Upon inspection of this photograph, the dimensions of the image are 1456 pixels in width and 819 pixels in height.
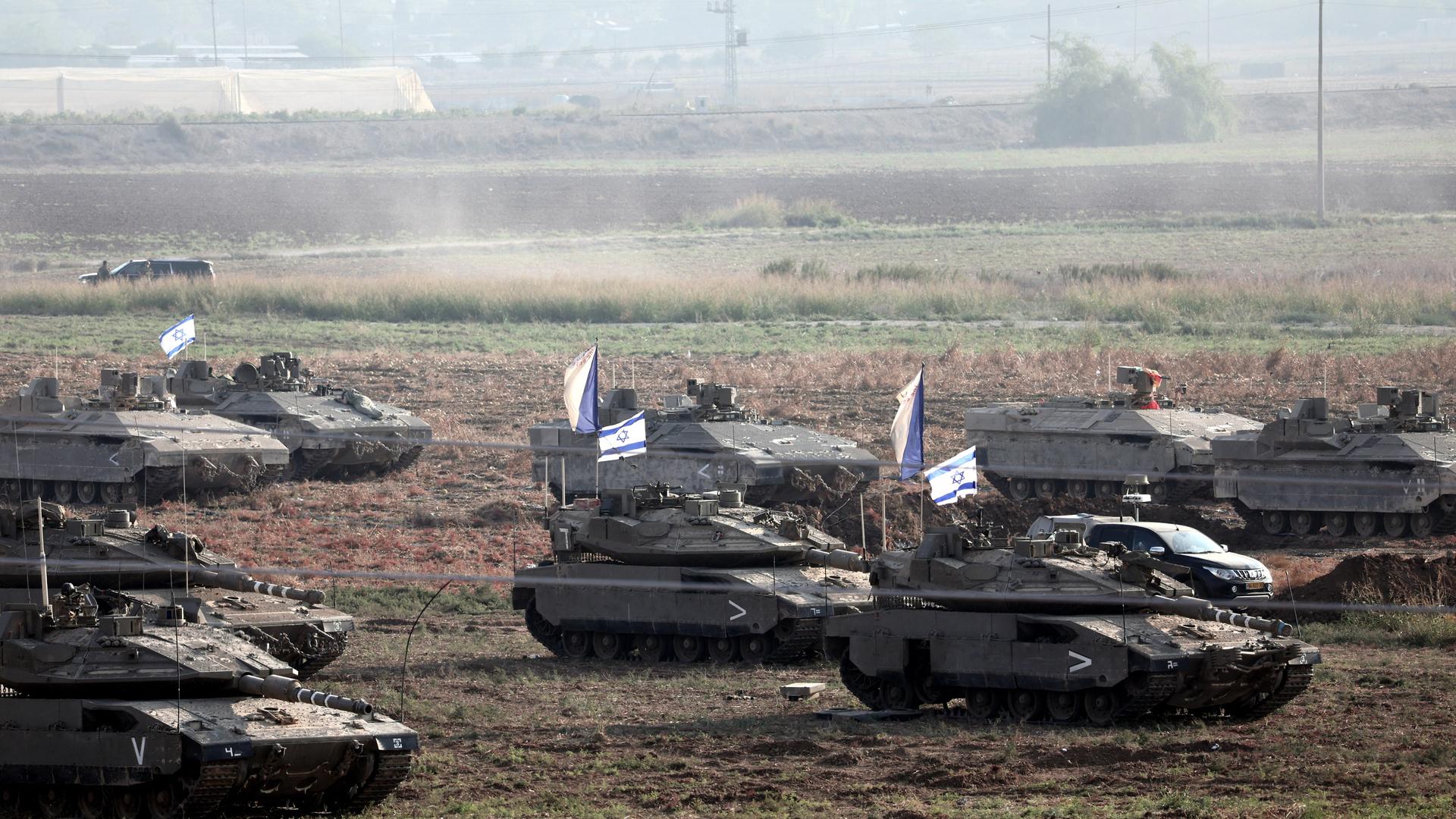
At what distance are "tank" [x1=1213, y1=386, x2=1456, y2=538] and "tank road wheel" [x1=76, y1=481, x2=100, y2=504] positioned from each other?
16.1 metres

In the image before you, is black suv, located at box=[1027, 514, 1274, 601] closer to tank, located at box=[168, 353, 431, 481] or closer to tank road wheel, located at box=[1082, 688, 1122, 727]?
tank road wheel, located at box=[1082, 688, 1122, 727]

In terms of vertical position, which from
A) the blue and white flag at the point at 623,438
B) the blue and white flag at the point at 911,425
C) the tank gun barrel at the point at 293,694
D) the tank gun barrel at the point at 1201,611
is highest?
the blue and white flag at the point at 911,425

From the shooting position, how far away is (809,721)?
19297 mm

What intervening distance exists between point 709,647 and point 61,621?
8651mm

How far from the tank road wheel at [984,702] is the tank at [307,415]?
17220mm

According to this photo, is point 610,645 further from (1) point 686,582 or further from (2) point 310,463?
(2) point 310,463

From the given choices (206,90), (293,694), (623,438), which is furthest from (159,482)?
(206,90)

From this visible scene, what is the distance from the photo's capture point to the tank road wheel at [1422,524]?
3033 cm

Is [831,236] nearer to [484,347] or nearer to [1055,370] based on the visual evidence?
[484,347]

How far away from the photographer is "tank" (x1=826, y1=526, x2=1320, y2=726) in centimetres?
1825

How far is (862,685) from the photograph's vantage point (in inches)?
796

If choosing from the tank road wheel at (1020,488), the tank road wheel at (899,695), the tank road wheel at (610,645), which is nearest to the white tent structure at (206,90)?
the tank road wheel at (1020,488)

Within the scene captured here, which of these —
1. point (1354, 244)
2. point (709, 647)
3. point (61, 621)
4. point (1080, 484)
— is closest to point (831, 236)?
point (1354, 244)

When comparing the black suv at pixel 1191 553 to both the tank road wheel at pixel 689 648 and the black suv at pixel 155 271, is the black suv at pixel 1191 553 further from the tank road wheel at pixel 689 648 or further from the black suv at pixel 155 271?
the black suv at pixel 155 271
